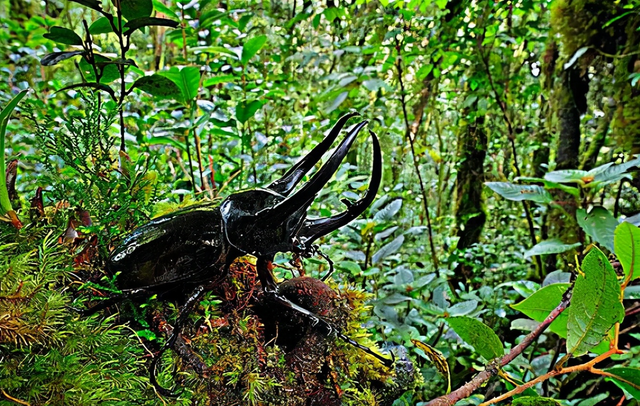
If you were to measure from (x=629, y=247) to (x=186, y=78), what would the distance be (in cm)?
89

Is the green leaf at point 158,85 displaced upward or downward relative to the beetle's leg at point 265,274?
upward

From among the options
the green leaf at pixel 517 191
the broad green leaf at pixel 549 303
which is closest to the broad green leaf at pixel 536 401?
the broad green leaf at pixel 549 303

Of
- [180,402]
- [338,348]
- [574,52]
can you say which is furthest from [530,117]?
[180,402]

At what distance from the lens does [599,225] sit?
3.56ft

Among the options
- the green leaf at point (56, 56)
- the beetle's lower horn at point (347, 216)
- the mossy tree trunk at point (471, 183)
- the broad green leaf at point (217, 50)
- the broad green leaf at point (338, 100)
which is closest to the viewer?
the beetle's lower horn at point (347, 216)

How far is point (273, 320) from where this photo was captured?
58 centimetres

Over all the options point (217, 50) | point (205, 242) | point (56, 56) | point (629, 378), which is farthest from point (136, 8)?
point (629, 378)

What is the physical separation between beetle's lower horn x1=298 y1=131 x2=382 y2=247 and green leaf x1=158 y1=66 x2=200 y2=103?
0.50m

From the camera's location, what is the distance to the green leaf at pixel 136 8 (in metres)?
0.74

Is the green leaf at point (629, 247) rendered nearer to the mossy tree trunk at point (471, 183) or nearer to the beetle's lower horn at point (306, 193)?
the beetle's lower horn at point (306, 193)

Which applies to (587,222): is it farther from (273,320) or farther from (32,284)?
(32,284)

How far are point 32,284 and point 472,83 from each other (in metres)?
2.12

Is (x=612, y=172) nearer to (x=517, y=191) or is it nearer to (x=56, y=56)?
(x=517, y=191)

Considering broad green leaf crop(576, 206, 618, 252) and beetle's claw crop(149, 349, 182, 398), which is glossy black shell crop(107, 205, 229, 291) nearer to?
beetle's claw crop(149, 349, 182, 398)
